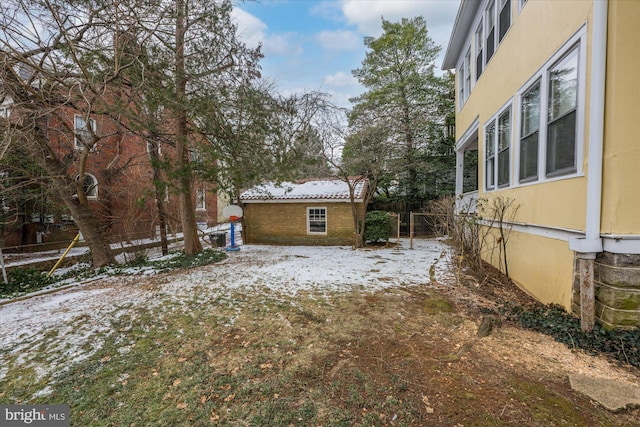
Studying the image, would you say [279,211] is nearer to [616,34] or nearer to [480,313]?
[480,313]

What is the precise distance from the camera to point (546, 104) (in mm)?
4109

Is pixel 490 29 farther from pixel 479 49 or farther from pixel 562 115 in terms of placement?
pixel 562 115

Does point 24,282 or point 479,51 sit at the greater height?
point 479,51

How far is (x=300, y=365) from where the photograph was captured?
2.84 m

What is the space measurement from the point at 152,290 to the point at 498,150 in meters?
8.06

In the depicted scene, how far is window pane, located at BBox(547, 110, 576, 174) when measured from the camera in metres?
3.48

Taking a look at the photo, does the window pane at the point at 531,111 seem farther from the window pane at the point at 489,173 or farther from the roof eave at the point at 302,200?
the roof eave at the point at 302,200

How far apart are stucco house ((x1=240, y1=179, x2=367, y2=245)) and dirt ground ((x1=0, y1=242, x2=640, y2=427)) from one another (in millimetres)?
8384

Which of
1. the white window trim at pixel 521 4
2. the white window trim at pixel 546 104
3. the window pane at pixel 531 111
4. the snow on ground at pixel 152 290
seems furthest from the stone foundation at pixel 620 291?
the white window trim at pixel 521 4

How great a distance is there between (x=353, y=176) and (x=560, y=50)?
35.3ft

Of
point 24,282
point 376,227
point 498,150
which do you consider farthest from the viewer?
point 376,227

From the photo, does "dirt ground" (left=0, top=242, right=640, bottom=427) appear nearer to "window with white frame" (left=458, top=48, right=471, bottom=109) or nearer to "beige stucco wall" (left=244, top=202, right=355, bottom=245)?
"window with white frame" (left=458, top=48, right=471, bottom=109)

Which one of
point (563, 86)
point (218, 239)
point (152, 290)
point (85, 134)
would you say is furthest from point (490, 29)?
point (218, 239)

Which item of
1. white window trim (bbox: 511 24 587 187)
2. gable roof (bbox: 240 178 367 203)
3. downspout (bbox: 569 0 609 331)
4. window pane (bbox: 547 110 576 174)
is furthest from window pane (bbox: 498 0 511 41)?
gable roof (bbox: 240 178 367 203)
